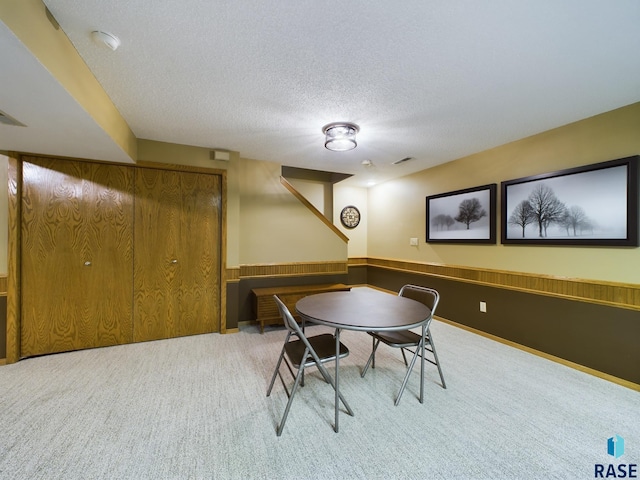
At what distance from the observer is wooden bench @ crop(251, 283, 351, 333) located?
3.47 m

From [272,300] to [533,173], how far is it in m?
3.44

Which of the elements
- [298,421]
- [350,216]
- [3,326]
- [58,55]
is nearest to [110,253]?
[3,326]

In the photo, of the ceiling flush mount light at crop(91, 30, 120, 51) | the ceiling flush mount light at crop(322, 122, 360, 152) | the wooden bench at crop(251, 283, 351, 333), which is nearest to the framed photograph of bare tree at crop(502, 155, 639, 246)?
the ceiling flush mount light at crop(322, 122, 360, 152)

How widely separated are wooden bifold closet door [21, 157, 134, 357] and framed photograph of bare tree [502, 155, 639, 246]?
14.7 feet

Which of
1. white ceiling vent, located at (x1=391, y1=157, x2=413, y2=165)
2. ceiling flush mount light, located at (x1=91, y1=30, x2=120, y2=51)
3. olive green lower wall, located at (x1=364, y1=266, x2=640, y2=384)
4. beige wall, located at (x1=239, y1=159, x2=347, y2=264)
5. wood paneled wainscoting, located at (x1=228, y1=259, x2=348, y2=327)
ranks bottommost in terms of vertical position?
olive green lower wall, located at (x1=364, y1=266, x2=640, y2=384)

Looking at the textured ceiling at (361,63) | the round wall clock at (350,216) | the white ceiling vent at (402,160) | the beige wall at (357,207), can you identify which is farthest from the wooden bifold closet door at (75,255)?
the round wall clock at (350,216)

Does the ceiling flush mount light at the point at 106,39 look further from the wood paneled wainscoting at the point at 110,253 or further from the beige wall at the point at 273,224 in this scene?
the beige wall at the point at 273,224

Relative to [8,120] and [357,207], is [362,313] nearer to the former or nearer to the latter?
[8,120]

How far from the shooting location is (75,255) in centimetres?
286

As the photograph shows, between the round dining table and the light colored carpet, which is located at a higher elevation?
the round dining table

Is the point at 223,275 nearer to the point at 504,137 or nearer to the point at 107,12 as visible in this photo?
the point at 107,12

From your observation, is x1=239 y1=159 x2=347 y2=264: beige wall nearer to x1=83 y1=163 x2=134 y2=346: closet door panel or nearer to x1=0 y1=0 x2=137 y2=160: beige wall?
x1=83 y1=163 x2=134 y2=346: closet door panel

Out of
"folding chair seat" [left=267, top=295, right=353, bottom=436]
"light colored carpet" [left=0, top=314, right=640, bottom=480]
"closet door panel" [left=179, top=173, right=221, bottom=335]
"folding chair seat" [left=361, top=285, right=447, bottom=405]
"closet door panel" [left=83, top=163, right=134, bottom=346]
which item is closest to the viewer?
"light colored carpet" [left=0, top=314, right=640, bottom=480]

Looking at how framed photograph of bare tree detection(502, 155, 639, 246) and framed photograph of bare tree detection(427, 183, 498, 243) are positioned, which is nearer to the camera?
framed photograph of bare tree detection(502, 155, 639, 246)
